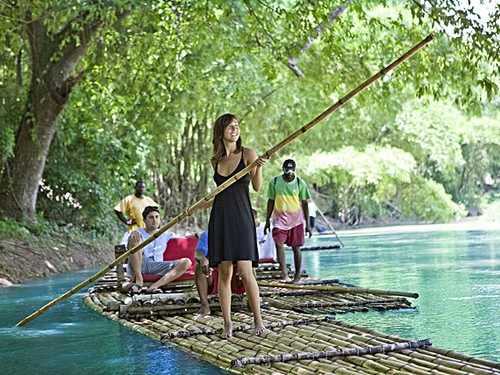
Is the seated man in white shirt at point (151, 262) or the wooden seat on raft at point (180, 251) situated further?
the wooden seat on raft at point (180, 251)

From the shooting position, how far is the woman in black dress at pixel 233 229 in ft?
23.4

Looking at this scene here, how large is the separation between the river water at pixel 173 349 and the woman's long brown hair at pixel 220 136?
4.95 feet

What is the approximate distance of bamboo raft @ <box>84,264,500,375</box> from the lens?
18.7 feet

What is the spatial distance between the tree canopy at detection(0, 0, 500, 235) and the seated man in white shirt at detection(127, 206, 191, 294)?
2.95 meters

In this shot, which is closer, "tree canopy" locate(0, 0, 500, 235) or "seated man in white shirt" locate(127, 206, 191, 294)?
"seated man in white shirt" locate(127, 206, 191, 294)

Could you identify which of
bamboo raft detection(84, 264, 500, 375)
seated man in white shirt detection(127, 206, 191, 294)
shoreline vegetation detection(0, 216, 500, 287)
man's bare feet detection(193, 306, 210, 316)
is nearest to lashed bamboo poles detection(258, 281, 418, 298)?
bamboo raft detection(84, 264, 500, 375)

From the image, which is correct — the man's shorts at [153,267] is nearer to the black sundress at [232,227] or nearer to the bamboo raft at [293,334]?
the bamboo raft at [293,334]

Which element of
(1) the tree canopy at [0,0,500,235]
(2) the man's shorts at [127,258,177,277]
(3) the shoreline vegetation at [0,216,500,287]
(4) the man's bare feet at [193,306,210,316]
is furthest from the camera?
(3) the shoreline vegetation at [0,216,500,287]

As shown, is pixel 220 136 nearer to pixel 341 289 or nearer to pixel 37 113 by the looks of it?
pixel 341 289

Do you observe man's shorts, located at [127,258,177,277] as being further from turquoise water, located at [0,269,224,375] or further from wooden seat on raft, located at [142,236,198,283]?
turquoise water, located at [0,269,224,375]

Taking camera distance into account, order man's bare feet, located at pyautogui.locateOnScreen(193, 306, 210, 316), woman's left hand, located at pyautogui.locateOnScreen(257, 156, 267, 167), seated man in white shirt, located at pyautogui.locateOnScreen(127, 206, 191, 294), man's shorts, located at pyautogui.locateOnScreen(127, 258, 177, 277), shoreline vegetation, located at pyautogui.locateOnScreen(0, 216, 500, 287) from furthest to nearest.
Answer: shoreline vegetation, located at pyautogui.locateOnScreen(0, 216, 500, 287), man's shorts, located at pyautogui.locateOnScreen(127, 258, 177, 277), seated man in white shirt, located at pyautogui.locateOnScreen(127, 206, 191, 294), man's bare feet, located at pyautogui.locateOnScreen(193, 306, 210, 316), woman's left hand, located at pyautogui.locateOnScreen(257, 156, 267, 167)

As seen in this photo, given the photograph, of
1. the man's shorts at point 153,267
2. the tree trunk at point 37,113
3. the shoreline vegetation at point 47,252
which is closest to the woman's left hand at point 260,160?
the man's shorts at point 153,267

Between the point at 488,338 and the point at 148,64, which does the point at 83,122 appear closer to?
the point at 148,64

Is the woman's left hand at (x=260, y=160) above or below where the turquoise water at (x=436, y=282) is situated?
above
